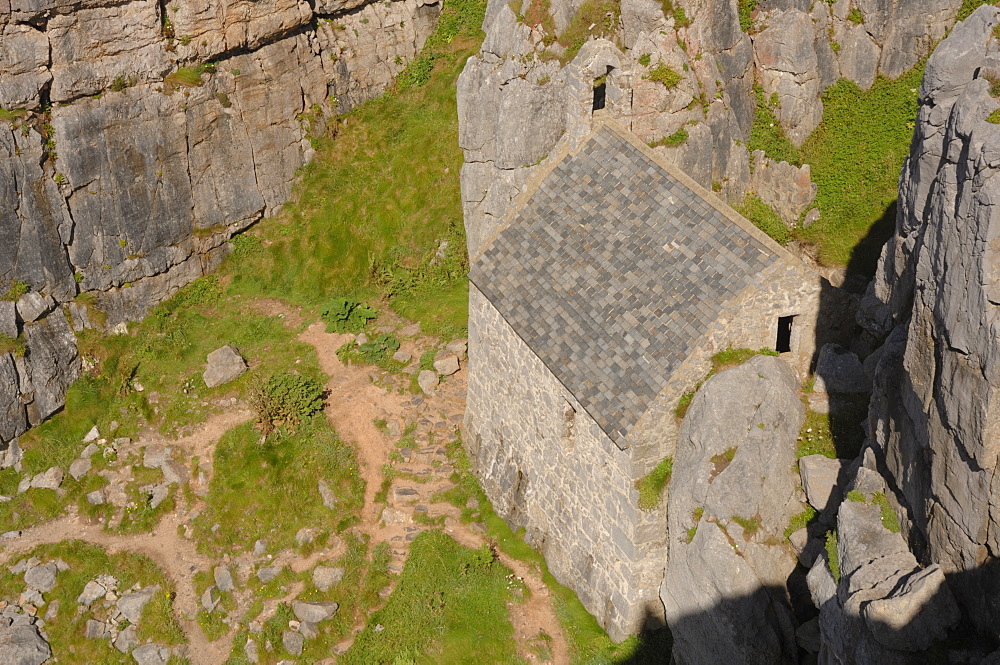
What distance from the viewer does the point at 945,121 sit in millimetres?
12195

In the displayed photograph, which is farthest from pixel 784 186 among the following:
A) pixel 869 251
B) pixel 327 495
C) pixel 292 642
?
pixel 292 642

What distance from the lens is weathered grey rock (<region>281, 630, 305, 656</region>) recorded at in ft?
64.2

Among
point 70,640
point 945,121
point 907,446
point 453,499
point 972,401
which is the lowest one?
point 70,640

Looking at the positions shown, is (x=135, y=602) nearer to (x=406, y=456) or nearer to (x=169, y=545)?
(x=169, y=545)

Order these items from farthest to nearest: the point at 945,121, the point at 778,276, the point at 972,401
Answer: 1. the point at 778,276
2. the point at 945,121
3. the point at 972,401

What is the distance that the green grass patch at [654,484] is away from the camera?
54.6ft

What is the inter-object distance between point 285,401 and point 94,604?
664 cm

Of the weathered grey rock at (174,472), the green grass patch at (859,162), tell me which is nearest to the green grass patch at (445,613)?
the weathered grey rock at (174,472)

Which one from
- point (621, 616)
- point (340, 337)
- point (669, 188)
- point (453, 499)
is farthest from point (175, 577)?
point (669, 188)

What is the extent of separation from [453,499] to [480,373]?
318 cm

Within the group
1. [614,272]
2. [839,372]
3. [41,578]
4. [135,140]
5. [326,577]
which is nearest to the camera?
[839,372]

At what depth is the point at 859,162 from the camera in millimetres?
26250

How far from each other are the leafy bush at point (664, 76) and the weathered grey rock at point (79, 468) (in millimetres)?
18599

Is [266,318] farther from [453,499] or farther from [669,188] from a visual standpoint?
[669,188]
